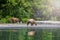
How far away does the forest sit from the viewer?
25.2m

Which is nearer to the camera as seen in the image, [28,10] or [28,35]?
[28,35]

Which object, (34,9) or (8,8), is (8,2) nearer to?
(8,8)

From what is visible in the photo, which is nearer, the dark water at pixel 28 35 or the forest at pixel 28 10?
the dark water at pixel 28 35

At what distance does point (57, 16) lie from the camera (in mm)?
27094

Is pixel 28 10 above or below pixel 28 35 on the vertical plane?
below

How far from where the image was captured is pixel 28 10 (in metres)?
25.5

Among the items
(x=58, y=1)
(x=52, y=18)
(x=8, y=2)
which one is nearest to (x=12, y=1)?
(x=8, y=2)

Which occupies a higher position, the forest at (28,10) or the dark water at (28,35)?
the dark water at (28,35)

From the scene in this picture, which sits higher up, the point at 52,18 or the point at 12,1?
the point at 12,1

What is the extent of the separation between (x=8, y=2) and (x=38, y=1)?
10.1 ft

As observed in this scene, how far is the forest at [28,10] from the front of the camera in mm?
25172

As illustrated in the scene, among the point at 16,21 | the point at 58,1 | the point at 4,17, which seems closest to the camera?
the point at 16,21

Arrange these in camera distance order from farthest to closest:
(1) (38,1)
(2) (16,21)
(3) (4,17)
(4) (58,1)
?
(4) (58,1), (1) (38,1), (3) (4,17), (2) (16,21)

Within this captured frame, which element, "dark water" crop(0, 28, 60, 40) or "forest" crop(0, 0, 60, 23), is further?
"forest" crop(0, 0, 60, 23)
